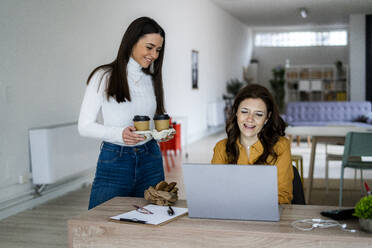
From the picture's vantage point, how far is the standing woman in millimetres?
2184

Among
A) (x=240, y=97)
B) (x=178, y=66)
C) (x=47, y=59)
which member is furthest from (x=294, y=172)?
(x=178, y=66)

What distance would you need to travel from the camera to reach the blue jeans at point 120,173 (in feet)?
→ 7.16

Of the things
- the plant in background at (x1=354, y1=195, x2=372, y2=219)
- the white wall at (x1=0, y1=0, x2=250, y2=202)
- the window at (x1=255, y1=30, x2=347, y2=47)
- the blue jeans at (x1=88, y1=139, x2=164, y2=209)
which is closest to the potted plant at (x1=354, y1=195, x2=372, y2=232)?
the plant in background at (x1=354, y1=195, x2=372, y2=219)

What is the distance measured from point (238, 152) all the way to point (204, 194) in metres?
0.72

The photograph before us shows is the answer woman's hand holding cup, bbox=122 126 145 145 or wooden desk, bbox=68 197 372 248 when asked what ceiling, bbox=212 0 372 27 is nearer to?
woman's hand holding cup, bbox=122 126 145 145

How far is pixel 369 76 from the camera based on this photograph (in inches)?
526

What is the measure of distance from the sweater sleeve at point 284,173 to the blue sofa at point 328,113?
314 inches

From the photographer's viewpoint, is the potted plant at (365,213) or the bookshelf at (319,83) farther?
the bookshelf at (319,83)

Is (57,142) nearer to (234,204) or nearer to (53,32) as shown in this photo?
(53,32)

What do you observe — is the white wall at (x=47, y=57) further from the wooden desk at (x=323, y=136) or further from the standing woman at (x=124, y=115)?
the wooden desk at (x=323, y=136)

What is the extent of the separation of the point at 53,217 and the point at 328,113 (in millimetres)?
7516

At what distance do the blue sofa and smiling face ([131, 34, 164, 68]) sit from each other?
8.11 metres

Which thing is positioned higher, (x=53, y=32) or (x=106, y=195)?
(x=53, y=32)

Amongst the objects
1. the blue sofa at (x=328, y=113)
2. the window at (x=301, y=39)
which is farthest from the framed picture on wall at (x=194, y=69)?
the window at (x=301, y=39)
